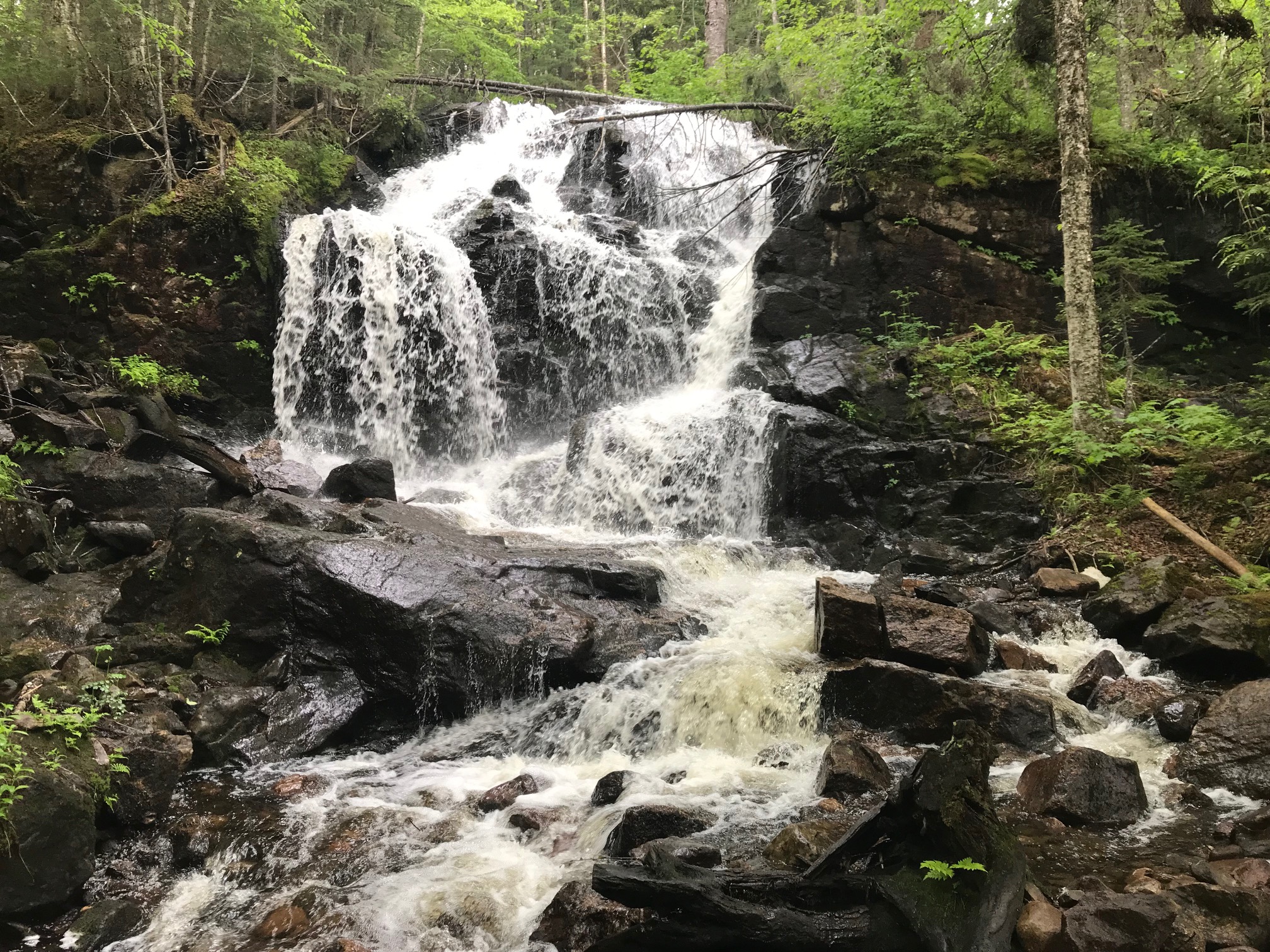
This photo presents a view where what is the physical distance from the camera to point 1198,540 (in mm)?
7430

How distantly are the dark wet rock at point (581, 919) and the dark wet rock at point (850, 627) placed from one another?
3415mm

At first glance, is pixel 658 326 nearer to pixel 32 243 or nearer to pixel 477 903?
pixel 32 243

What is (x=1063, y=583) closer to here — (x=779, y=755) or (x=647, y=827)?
(x=779, y=755)

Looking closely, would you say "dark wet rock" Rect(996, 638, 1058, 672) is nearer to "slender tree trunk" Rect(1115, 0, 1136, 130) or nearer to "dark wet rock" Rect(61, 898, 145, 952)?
"dark wet rock" Rect(61, 898, 145, 952)

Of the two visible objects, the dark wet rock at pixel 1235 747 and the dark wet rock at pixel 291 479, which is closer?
the dark wet rock at pixel 1235 747

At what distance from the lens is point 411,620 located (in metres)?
6.73

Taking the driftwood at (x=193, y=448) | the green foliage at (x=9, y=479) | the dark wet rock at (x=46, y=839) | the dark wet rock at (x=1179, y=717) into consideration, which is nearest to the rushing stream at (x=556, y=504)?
the dark wet rock at (x=1179, y=717)

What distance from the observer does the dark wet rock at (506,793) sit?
5.25 metres

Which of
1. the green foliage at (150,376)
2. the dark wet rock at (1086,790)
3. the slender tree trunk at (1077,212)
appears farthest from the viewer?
the green foliage at (150,376)

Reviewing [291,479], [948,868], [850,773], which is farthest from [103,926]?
[291,479]

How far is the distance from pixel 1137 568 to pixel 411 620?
7256mm

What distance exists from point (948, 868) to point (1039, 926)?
0.40m

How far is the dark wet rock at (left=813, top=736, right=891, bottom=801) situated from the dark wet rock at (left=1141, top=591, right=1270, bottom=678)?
9.80 feet

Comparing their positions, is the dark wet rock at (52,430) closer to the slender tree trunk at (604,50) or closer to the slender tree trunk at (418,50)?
the slender tree trunk at (418,50)
